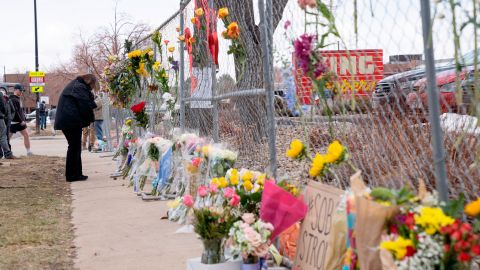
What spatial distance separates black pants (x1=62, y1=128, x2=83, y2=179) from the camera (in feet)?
31.0

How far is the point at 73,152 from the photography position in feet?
31.0

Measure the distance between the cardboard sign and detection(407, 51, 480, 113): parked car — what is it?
2.05ft

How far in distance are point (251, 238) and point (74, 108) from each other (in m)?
6.70

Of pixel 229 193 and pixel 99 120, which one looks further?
pixel 99 120

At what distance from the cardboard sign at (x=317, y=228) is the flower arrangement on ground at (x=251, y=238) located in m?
→ 0.19

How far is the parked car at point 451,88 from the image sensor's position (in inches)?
108

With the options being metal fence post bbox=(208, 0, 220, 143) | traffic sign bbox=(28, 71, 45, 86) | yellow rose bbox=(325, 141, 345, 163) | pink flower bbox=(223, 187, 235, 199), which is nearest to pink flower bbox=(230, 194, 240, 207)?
pink flower bbox=(223, 187, 235, 199)

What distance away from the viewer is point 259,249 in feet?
11.0

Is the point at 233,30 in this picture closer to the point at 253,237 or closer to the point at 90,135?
the point at 253,237

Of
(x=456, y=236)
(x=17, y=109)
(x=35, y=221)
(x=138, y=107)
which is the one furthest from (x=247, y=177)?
(x=17, y=109)

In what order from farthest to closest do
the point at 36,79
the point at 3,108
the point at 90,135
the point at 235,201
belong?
the point at 36,79 < the point at 90,135 < the point at 3,108 < the point at 235,201

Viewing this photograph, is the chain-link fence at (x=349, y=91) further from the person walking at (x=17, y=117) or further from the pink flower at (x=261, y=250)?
the person walking at (x=17, y=117)

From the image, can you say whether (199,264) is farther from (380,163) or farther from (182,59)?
(182,59)

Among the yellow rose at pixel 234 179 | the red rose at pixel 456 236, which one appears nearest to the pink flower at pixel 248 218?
the yellow rose at pixel 234 179
